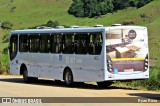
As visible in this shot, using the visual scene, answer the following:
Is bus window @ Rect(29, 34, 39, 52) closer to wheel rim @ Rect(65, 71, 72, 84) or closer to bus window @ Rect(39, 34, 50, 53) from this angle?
bus window @ Rect(39, 34, 50, 53)

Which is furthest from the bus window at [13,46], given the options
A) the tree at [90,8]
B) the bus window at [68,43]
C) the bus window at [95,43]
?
the tree at [90,8]

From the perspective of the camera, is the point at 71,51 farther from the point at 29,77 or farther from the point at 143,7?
the point at 143,7

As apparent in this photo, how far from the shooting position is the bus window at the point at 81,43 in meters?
22.3

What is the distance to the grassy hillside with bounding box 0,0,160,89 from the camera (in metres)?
145

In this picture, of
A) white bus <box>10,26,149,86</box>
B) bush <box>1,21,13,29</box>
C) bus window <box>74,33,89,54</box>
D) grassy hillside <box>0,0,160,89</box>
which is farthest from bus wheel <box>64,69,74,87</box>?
bush <box>1,21,13,29</box>

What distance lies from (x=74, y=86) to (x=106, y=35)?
355cm

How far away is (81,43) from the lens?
74.2ft

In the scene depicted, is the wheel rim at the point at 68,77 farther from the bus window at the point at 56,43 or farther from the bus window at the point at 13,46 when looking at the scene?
the bus window at the point at 13,46

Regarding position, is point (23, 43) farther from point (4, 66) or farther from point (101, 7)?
point (101, 7)

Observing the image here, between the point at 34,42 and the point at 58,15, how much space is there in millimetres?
142456

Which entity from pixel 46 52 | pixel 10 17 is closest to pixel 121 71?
pixel 46 52

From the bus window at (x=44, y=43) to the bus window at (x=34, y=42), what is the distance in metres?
0.42

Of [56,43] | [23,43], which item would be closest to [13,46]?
[23,43]

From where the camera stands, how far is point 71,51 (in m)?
23.3
